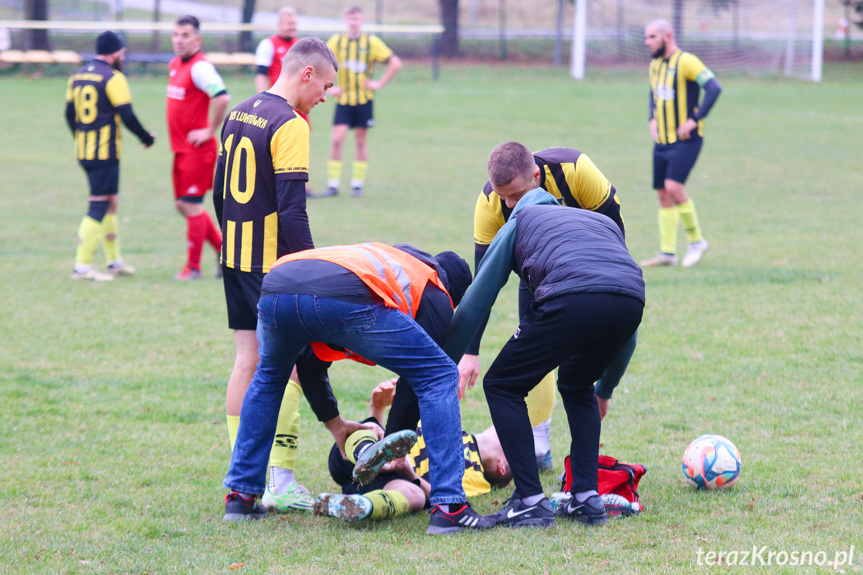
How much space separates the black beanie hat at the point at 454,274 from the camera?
3.98m

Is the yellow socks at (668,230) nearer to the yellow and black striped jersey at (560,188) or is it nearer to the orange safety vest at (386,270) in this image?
the yellow and black striped jersey at (560,188)

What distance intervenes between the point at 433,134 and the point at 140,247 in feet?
32.7

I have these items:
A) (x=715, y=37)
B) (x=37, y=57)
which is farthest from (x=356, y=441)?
(x=715, y=37)

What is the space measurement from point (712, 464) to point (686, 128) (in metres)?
5.55

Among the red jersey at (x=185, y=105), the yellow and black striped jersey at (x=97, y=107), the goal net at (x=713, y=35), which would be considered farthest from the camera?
the goal net at (x=713, y=35)

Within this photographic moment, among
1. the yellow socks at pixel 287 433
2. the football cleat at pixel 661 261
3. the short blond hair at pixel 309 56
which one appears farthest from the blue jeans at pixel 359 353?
the football cleat at pixel 661 261

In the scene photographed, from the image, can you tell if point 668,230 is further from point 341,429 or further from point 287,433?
point 287,433

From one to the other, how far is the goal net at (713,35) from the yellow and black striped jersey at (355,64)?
17.4m

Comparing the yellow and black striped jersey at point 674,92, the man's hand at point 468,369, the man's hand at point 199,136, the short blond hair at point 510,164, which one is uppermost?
Result: the yellow and black striped jersey at point 674,92

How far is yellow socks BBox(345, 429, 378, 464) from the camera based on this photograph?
414 cm

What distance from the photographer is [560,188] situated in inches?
178

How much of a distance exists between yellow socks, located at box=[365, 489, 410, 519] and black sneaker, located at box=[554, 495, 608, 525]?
71cm

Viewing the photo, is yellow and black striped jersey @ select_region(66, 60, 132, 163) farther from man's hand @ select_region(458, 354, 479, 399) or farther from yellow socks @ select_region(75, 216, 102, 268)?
man's hand @ select_region(458, 354, 479, 399)

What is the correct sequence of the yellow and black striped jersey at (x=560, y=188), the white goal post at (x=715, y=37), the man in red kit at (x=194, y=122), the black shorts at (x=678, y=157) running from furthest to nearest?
1. the white goal post at (x=715, y=37)
2. the black shorts at (x=678, y=157)
3. the man in red kit at (x=194, y=122)
4. the yellow and black striped jersey at (x=560, y=188)
